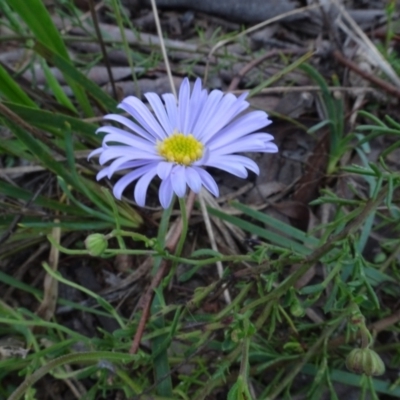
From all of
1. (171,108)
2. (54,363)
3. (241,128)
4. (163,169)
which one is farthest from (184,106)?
(54,363)

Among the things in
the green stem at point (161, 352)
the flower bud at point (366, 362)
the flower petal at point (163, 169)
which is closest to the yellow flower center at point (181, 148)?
the flower petal at point (163, 169)

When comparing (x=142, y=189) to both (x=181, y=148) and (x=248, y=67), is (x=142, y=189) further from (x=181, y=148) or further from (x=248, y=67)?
(x=248, y=67)

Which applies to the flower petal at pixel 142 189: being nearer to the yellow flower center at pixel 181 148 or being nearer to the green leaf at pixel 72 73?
the yellow flower center at pixel 181 148

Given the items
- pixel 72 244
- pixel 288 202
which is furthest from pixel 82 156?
pixel 288 202

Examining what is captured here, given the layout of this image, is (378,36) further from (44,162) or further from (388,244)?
(44,162)

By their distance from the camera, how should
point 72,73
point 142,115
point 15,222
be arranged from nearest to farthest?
point 142,115
point 15,222
point 72,73

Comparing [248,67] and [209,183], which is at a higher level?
[248,67]

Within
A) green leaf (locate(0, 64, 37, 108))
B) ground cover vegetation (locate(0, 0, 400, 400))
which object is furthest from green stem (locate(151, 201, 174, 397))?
green leaf (locate(0, 64, 37, 108))
